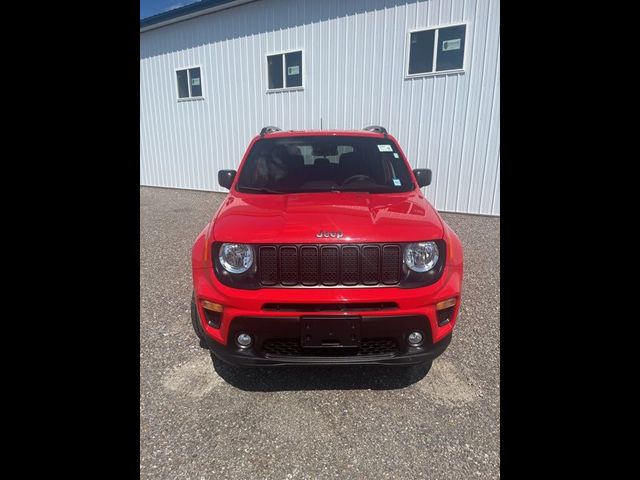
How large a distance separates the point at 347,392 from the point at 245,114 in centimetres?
888

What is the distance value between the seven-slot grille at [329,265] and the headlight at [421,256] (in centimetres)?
7

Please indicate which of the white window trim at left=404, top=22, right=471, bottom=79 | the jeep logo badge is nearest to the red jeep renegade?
the jeep logo badge

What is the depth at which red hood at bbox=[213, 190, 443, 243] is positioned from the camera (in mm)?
1969

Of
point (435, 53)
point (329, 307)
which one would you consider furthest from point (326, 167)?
point (435, 53)

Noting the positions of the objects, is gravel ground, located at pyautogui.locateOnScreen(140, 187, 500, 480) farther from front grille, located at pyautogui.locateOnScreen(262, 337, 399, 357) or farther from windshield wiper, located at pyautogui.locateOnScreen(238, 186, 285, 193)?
windshield wiper, located at pyautogui.locateOnScreen(238, 186, 285, 193)

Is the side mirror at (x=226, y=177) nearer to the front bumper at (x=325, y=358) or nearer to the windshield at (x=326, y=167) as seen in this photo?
the windshield at (x=326, y=167)

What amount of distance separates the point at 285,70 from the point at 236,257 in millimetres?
8041

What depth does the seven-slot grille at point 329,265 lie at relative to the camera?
195 centimetres

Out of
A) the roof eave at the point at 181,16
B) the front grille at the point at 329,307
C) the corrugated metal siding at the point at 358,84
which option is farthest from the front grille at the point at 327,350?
the roof eave at the point at 181,16

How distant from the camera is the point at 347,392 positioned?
2.33 m

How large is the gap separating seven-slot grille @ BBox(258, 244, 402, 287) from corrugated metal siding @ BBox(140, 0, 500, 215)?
634cm

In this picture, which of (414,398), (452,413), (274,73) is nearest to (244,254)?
(414,398)

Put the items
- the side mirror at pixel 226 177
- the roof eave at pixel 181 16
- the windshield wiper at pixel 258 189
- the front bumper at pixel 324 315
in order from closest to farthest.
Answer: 1. the front bumper at pixel 324 315
2. the windshield wiper at pixel 258 189
3. the side mirror at pixel 226 177
4. the roof eave at pixel 181 16
